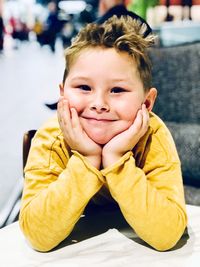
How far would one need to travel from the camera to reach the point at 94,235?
0.90 meters

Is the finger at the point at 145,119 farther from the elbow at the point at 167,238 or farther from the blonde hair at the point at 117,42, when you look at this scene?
the elbow at the point at 167,238

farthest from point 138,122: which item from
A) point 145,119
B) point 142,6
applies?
point 142,6

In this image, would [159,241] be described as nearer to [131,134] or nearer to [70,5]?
[131,134]

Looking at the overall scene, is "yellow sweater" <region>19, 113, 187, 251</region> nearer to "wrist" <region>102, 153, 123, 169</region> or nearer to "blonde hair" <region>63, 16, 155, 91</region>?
"wrist" <region>102, 153, 123, 169</region>

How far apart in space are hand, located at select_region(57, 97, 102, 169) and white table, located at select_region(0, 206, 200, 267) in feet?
0.52

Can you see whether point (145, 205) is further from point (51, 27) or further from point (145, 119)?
point (51, 27)

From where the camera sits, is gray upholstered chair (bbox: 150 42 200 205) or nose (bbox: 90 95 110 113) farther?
gray upholstered chair (bbox: 150 42 200 205)

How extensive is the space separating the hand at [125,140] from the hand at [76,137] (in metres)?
0.02

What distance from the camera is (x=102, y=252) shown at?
0.82 m

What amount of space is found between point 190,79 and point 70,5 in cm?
1467

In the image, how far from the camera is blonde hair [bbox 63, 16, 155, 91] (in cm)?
87

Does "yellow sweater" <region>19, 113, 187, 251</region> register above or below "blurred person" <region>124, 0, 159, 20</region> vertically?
below

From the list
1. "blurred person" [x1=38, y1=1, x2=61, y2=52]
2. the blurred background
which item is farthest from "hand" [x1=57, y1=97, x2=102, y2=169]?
"blurred person" [x1=38, y1=1, x2=61, y2=52]

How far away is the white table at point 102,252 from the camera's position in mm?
784
